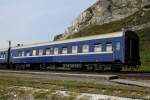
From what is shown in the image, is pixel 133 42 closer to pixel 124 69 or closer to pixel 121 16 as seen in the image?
pixel 124 69

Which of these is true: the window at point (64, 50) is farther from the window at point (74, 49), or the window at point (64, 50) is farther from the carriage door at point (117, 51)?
the carriage door at point (117, 51)

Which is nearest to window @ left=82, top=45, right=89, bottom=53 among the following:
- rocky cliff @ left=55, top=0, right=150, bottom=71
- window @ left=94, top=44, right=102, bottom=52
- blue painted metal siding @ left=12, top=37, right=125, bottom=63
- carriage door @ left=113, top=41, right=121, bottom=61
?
blue painted metal siding @ left=12, top=37, right=125, bottom=63

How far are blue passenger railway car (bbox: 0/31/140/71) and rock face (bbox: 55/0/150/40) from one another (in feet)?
405

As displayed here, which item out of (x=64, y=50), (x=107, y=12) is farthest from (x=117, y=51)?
(x=107, y=12)

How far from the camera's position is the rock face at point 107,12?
17425 cm

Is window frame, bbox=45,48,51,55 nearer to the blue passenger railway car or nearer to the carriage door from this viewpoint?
the blue passenger railway car

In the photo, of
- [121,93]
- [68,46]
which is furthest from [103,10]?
[121,93]

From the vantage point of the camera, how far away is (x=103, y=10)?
186 m

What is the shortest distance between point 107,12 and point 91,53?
496 ft

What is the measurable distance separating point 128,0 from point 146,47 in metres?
82.8

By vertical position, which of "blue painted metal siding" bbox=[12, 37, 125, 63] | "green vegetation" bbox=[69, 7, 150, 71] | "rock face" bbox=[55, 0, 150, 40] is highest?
"rock face" bbox=[55, 0, 150, 40]

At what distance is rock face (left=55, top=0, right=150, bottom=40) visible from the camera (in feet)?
572

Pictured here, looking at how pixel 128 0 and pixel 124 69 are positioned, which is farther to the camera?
pixel 128 0

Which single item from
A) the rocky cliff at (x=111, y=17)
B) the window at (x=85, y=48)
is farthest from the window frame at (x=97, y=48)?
the rocky cliff at (x=111, y=17)
